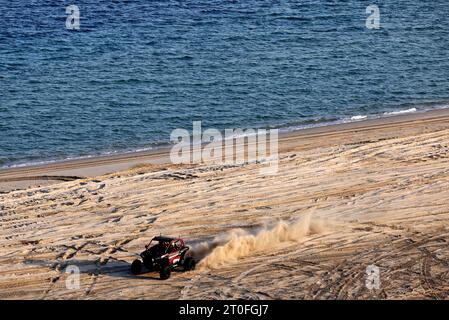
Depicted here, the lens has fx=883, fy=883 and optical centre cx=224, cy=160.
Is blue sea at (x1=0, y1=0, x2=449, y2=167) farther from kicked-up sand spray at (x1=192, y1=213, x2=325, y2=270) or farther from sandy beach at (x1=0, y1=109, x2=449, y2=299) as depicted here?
kicked-up sand spray at (x1=192, y1=213, x2=325, y2=270)

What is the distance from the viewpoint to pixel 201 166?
117ft

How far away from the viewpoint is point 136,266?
25266 mm

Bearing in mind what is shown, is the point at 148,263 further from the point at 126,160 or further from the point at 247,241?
the point at 126,160

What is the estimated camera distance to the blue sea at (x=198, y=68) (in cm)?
4288

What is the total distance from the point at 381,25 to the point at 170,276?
125ft

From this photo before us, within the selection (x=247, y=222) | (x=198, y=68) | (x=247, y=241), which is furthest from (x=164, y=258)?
(x=198, y=68)

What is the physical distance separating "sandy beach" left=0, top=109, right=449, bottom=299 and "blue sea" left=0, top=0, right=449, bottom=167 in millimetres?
4723

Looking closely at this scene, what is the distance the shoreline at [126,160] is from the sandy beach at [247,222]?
5.2 inches

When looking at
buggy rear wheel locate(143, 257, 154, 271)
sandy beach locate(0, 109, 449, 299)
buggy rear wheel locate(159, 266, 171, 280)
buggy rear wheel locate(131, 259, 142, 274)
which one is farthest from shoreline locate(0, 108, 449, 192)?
buggy rear wheel locate(159, 266, 171, 280)

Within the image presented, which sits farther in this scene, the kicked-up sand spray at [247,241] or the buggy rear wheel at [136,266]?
the kicked-up sand spray at [247,241]

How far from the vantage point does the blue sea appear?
42875 millimetres

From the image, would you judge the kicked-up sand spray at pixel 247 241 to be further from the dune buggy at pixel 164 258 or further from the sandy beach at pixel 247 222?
the dune buggy at pixel 164 258

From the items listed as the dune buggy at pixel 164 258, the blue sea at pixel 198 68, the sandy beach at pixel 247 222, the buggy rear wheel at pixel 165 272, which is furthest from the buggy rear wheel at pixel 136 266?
the blue sea at pixel 198 68

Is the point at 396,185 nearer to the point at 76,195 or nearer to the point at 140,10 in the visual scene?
the point at 76,195
